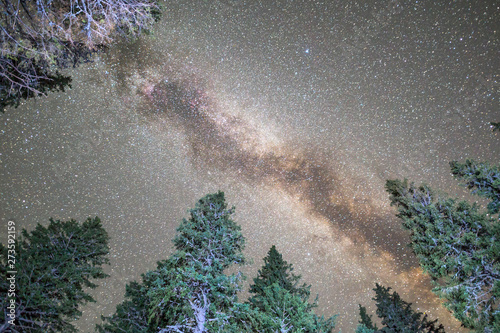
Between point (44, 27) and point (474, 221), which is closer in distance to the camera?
point (44, 27)

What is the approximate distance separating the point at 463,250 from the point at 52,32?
14444 mm

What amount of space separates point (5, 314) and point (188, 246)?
507 centimetres

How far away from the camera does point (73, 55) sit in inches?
247

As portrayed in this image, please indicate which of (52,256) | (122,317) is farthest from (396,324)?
(52,256)

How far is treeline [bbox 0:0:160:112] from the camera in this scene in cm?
412

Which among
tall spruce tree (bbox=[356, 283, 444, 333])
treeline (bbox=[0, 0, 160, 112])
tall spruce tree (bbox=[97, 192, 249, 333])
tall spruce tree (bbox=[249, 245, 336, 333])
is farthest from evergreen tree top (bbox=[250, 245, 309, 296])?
treeline (bbox=[0, 0, 160, 112])

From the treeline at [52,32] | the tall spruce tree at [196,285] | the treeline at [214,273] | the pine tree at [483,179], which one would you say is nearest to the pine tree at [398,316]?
the treeline at [214,273]

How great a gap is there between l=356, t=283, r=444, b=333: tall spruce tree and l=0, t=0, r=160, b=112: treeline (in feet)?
61.2

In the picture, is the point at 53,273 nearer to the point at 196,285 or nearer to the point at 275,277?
the point at 196,285

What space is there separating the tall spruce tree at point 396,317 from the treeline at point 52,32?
18.7 metres

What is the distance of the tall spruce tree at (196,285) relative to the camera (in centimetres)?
604

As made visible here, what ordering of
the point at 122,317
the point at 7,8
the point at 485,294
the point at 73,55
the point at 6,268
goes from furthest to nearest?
→ the point at 122,317 → the point at 485,294 → the point at 6,268 → the point at 73,55 → the point at 7,8

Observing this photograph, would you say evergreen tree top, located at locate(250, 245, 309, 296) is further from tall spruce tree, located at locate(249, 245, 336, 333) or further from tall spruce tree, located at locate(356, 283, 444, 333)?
tall spruce tree, located at locate(356, 283, 444, 333)

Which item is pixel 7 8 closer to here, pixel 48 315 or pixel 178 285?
pixel 178 285
